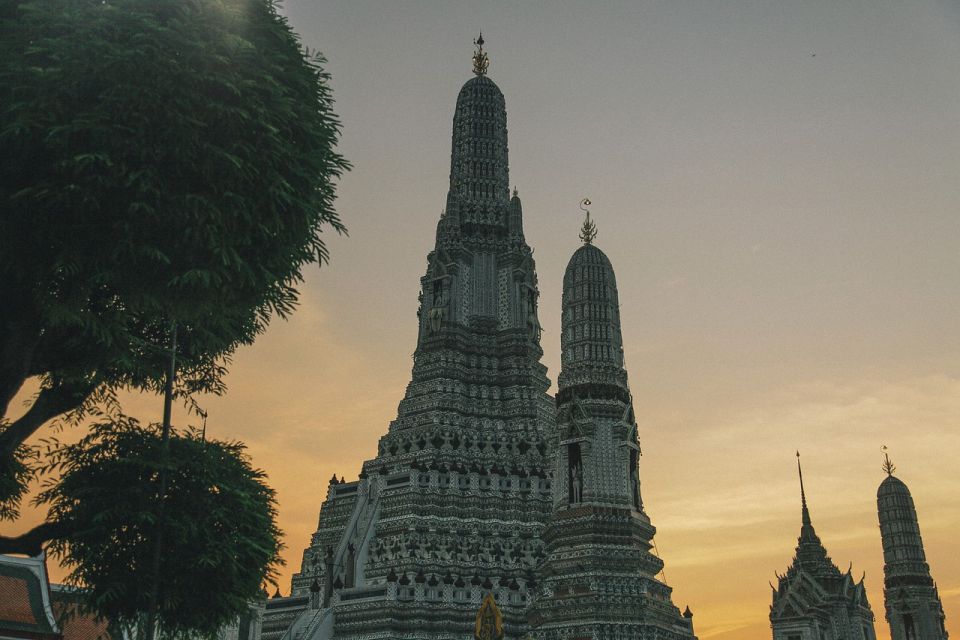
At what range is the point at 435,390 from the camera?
2813 inches

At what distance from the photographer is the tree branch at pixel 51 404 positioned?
20.1 m

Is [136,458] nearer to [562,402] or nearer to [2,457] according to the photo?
[2,457]

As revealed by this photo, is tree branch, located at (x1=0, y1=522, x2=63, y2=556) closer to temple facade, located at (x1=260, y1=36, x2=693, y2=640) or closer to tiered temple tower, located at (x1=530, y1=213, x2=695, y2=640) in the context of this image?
temple facade, located at (x1=260, y1=36, x2=693, y2=640)

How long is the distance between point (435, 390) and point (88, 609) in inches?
2008

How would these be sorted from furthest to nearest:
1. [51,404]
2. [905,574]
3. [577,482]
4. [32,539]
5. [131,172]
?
[905,574] < [577,482] < [51,404] < [32,539] < [131,172]

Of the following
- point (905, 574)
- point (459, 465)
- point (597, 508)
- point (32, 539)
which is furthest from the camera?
point (905, 574)

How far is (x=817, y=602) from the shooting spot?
66625 millimetres

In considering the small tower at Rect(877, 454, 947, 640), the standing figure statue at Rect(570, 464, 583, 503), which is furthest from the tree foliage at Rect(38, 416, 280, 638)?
the small tower at Rect(877, 454, 947, 640)

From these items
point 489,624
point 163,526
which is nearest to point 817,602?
point 489,624

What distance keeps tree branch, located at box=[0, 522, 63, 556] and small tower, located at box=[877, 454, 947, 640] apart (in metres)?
75.7

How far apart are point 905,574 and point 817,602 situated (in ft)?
61.5

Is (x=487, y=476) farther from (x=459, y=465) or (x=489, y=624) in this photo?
(x=489, y=624)

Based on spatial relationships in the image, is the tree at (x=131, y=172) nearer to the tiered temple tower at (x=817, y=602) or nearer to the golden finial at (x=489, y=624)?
the golden finial at (x=489, y=624)

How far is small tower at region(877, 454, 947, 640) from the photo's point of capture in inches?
3110
